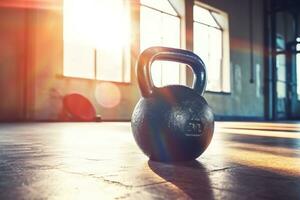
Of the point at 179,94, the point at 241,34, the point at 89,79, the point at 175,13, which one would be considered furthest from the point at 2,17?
the point at 241,34

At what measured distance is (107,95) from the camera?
8.23 meters

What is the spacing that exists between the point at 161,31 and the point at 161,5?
66 centimetres

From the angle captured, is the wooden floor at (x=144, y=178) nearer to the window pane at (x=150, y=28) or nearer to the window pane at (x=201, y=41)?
the window pane at (x=150, y=28)

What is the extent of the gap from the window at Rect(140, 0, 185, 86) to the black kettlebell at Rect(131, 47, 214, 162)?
744 centimetres

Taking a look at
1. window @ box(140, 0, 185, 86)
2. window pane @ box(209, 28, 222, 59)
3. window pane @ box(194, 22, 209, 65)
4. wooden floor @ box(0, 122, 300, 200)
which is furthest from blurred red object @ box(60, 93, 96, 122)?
wooden floor @ box(0, 122, 300, 200)

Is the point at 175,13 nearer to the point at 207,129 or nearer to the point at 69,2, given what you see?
the point at 69,2

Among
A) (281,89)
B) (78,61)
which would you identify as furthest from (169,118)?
(281,89)

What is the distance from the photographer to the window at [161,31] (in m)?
9.19

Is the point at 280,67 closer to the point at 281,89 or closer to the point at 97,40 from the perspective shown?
the point at 281,89

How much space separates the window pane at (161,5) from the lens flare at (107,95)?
2.29 m

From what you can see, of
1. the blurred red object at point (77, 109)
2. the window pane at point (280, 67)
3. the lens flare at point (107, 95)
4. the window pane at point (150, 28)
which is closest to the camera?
the blurred red object at point (77, 109)

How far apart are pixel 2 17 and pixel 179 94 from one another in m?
→ 6.37

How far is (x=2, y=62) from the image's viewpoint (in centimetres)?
692

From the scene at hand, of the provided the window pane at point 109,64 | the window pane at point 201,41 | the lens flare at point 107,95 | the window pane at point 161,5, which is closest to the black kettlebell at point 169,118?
the lens flare at point 107,95
